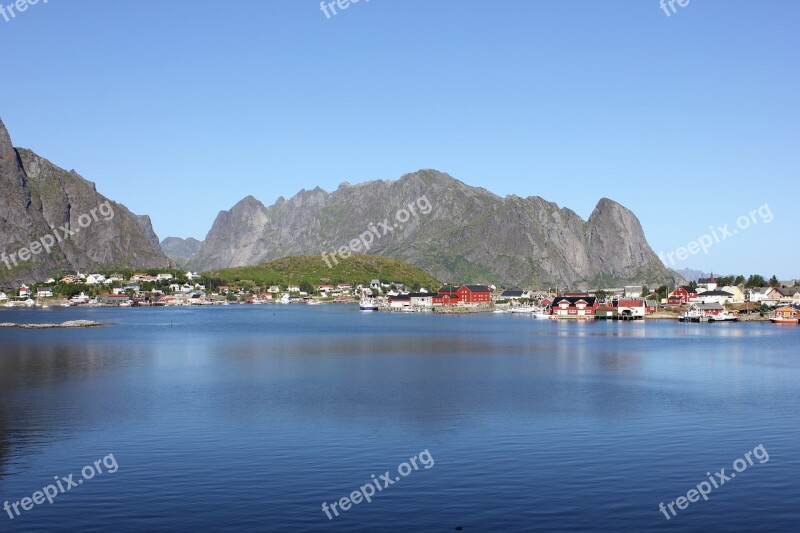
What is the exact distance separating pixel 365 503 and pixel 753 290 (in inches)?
7705

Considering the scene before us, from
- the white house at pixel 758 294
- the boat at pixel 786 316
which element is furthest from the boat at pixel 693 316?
the white house at pixel 758 294

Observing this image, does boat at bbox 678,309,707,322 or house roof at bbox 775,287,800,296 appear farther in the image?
house roof at bbox 775,287,800,296

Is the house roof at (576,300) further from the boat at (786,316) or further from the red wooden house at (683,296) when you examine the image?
the boat at (786,316)

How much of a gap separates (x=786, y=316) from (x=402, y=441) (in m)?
136

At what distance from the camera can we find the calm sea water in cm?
2445

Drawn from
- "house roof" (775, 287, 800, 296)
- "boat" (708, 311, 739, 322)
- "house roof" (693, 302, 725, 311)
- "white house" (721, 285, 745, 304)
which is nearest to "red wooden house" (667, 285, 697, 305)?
"white house" (721, 285, 745, 304)

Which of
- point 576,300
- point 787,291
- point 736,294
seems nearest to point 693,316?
point 576,300

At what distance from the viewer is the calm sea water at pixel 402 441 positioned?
24453mm

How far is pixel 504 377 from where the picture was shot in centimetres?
5938

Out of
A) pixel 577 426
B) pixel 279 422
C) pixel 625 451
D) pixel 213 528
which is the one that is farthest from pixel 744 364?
pixel 213 528

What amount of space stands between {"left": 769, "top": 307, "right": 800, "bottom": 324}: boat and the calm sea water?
3166 inches

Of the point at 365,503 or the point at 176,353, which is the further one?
the point at 176,353

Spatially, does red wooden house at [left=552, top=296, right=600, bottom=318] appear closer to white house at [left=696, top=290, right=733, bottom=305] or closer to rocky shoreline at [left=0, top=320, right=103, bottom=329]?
white house at [left=696, top=290, right=733, bottom=305]

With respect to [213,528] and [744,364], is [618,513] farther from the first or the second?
[744,364]
